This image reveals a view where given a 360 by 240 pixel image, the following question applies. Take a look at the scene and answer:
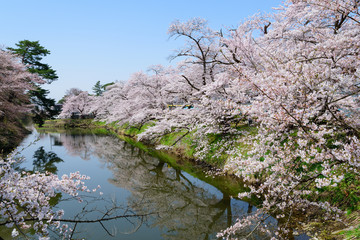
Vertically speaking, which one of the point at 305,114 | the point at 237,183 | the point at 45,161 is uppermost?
the point at 305,114

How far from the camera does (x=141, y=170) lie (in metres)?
13.2

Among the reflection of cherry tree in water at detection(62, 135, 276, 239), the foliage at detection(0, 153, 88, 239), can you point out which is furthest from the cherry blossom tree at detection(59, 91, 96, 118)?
the foliage at detection(0, 153, 88, 239)

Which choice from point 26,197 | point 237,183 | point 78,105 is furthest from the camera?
point 78,105

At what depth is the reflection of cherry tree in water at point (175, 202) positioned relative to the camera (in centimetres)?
654

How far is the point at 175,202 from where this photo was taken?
8.43m

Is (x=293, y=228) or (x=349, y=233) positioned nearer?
(x=349, y=233)

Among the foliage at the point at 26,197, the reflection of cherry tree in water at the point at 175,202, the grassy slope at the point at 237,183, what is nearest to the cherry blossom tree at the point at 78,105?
the grassy slope at the point at 237,183

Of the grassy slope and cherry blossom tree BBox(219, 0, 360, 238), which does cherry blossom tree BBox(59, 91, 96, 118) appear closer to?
the grassy slope

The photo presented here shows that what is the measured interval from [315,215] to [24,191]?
7112 mm

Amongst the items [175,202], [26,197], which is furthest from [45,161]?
[26,197]

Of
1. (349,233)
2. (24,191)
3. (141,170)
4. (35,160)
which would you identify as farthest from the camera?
(35,160)

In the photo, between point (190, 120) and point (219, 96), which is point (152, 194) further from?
point (219, 96)

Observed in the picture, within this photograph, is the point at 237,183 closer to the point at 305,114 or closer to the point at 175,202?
the point at 175,202

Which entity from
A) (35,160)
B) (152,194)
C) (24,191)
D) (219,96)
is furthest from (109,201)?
(35,160)
